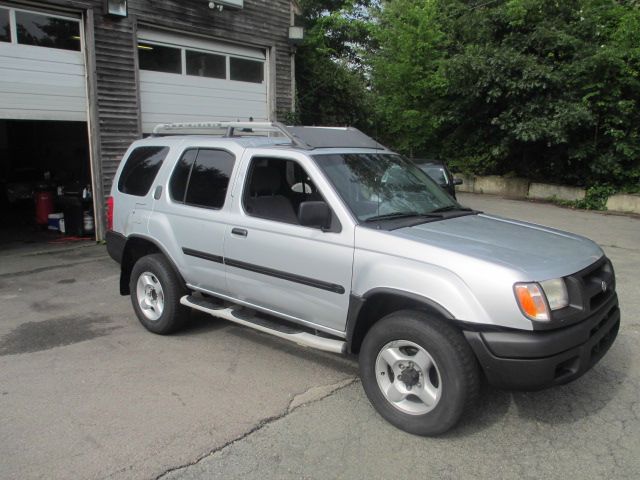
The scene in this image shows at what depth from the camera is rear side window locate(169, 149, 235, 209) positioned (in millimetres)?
4609

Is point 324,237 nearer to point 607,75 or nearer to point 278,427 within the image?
point 278,427

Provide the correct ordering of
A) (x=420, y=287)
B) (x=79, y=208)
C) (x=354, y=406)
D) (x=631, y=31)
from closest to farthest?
(x=420, y=287) < (x=354, y=406) < (x=79, y=208) < (x=631, y=31)

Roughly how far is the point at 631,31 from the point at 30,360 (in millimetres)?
15237

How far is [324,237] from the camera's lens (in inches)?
148

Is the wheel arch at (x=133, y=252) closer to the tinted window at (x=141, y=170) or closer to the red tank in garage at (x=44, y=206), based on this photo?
the tinted window at (x=141, y=170)

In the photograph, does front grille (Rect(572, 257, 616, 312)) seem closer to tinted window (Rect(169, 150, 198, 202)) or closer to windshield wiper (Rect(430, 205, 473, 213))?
windshield wiper (Rect(430, 205, 473, 213))

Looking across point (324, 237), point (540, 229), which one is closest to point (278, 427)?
point (324, 237)

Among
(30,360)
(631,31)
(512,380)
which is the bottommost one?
(30,360)

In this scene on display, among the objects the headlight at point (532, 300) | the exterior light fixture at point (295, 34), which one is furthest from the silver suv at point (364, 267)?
the exterior light fixture at point (295, 34)

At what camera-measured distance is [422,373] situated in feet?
10.9

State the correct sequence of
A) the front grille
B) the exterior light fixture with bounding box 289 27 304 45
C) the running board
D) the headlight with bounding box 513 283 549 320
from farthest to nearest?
1. the exterior light fixture with bounding box 289 27 304 45
2. the running board
3. the front grille
4. the headlight with bounding box 513 283 549 320

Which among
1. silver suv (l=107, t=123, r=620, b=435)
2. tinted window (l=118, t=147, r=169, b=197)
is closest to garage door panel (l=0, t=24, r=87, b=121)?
tinted window (l=118, t=147, r=169, b=197)

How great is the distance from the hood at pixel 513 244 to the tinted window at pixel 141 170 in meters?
2.79

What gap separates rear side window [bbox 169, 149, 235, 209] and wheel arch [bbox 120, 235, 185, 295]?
23.4 inches
